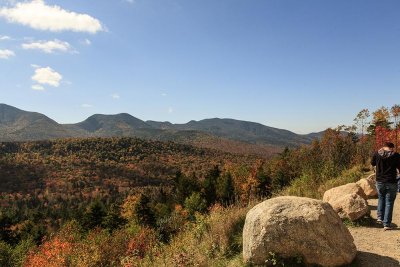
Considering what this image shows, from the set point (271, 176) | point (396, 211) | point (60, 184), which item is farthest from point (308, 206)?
point (60, 184)

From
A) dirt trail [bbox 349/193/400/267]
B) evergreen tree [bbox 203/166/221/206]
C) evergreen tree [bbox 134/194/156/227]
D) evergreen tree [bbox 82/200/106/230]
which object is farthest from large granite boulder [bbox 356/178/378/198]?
evergreen tree [bbox 203/166/221/206]

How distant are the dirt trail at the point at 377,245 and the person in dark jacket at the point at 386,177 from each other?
0.42 meters

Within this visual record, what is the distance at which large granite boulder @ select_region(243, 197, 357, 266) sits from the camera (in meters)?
6.17

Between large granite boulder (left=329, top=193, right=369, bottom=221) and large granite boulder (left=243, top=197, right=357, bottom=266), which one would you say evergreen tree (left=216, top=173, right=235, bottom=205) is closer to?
large granite boulder (left=329, top=193, right=369, bottom=221)

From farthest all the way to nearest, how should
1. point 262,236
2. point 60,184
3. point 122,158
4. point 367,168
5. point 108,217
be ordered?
point 122,158
point 60,184
point 108,217
point 367,168
point 262,236

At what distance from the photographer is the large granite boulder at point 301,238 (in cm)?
617

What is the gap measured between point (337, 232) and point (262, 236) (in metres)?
1.46

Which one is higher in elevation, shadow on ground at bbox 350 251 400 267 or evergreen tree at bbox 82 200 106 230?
shadow on ground at bbox 350 251 400 267

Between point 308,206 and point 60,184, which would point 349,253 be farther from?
point 60,184

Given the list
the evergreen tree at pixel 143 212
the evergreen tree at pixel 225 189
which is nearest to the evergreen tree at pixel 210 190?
the evergreen tree at pixel 225 189

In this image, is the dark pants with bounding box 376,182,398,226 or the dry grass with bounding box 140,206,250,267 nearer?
the dry grass with bounding box 140,206,250,267

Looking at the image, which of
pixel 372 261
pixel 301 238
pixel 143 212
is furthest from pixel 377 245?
pixel 143 212

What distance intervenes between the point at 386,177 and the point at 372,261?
303 cm

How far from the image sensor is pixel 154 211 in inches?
2114
